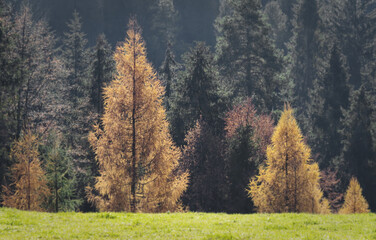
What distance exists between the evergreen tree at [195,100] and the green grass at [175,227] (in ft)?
84.6

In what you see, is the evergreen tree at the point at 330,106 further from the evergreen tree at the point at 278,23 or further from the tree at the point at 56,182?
the evergreen tree at the point at 278,23

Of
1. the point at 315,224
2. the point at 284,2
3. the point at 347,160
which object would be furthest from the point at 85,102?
the point at 284,2

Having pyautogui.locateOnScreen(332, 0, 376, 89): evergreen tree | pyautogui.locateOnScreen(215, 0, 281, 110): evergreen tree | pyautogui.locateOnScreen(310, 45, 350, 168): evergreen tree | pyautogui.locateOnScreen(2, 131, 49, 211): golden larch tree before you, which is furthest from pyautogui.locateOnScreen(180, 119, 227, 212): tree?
pyautogui.locateOnScreen(332, 0, 376, 89): evergreen tree

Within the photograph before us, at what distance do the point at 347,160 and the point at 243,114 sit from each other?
19.9m

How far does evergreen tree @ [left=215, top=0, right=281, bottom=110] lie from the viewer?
194 feet

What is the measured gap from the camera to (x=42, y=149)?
38.8 m

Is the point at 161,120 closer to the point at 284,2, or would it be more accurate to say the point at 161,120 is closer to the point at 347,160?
the point at 347,160

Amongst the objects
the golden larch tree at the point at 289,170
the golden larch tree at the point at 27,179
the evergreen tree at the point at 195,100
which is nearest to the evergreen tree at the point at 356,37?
the evergreen tree at the point at 195,100

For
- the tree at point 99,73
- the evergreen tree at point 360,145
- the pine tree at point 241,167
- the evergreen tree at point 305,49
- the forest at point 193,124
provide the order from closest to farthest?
the forest at point 193,124
the pine tree at point 241,167
the tree at point 99,73
the evergreen tree at point 360,145
the evergreen tree at point 305,49

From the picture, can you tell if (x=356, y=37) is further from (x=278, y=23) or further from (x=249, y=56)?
(x=249, y=56)

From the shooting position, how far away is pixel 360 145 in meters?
54.8

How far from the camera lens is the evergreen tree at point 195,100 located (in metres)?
43.8

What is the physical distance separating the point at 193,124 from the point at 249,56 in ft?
68.3

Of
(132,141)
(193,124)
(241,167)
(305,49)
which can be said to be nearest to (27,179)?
(132,141)
